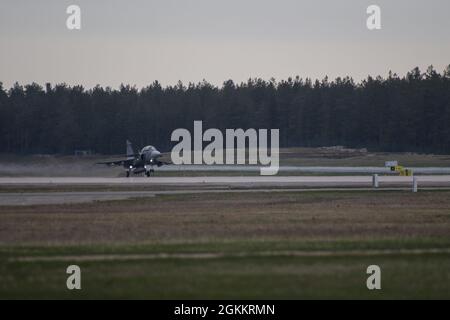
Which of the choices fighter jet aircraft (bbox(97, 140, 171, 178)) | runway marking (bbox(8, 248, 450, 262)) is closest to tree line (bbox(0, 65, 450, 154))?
fighter jet aircraft (bbox(97, 140, 171, 178))

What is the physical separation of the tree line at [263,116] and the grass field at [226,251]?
84344mm

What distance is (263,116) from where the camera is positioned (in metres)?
130

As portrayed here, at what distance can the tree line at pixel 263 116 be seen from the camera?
382 feet

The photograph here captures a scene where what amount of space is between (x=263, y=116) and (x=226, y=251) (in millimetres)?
110325

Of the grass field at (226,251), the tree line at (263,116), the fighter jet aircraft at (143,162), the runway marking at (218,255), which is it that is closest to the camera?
the grass field at (226,251)

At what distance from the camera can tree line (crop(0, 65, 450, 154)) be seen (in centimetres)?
11631

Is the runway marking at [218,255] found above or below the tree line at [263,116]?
below
